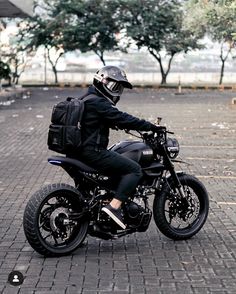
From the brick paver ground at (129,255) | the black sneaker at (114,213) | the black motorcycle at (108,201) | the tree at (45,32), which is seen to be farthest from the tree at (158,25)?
the black sneaker at (114,213)

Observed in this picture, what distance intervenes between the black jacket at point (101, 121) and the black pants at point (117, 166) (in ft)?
0.32

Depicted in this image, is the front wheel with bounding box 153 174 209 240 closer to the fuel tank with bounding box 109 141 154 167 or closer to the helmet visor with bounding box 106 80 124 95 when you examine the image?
the fuel tank with bounding box 109 141 154 167

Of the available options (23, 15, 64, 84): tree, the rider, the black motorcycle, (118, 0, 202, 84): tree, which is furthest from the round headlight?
(23, 15, 64, 84): tree

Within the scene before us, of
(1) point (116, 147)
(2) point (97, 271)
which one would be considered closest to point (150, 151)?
(1) point (116, 147)

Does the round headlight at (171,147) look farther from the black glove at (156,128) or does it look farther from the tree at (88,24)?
the tree at (88,24)

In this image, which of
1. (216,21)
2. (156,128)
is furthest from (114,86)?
(216,21)

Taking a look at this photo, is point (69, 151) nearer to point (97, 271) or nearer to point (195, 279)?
point (97, 271)

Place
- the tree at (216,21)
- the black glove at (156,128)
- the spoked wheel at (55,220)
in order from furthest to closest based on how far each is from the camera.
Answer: the tree at (216,21), the black glove at (156,128), the spoked wheel at (55,220)

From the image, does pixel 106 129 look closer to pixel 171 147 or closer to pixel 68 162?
pixel 68 162

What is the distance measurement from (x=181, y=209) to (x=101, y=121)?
1.31 metres

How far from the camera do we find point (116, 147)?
662 cm

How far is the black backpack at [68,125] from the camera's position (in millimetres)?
6152

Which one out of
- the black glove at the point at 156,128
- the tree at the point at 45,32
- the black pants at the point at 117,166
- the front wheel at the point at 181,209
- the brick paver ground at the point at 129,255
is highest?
the black glove at the point at 156,128

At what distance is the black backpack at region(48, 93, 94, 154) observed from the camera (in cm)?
615
